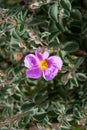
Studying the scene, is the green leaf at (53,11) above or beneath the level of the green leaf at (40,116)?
above

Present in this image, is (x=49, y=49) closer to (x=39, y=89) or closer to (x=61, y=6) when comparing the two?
(x=61, y=6)

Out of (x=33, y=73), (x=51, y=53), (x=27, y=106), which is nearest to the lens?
(x=33, y=73)

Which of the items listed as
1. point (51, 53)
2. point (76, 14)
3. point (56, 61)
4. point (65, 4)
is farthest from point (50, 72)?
point (76, 14)

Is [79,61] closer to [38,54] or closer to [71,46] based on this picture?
[71,46]

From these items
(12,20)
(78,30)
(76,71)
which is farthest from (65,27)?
(12,20)

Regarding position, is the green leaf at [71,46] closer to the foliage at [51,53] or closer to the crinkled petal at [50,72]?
the foliage at [51,53]

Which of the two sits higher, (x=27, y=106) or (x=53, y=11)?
(x=53, y=11)

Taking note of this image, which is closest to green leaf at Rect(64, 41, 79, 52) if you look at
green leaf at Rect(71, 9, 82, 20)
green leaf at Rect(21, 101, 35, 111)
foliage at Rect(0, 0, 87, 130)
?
foliage at Rect(0, 0, 87, 130)

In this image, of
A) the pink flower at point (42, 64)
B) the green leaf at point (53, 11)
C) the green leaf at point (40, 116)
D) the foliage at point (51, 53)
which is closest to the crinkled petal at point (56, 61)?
the pink flower at point (42, 64)
